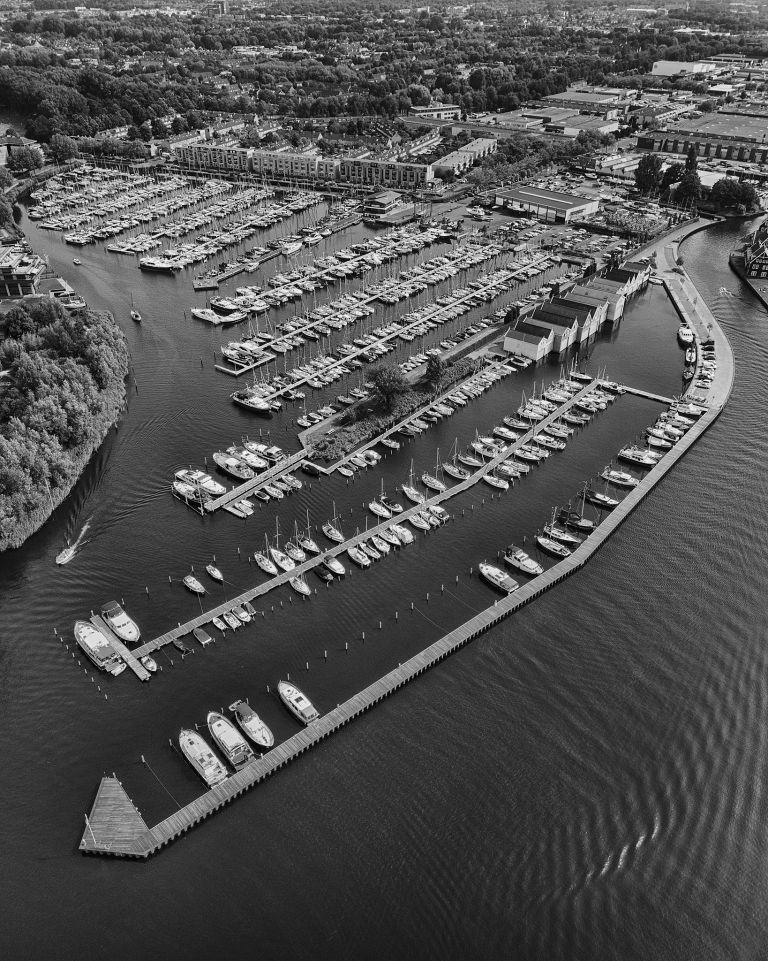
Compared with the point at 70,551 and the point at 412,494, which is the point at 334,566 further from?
the point at 70,551

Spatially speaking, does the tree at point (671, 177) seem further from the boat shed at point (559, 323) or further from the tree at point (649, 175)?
the boat shed at point (559, 323)

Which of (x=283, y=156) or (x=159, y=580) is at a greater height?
(x=283, y=156)

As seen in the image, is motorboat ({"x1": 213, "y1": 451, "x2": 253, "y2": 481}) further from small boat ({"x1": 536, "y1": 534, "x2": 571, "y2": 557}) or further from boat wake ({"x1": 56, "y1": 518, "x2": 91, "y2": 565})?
small boat ({"x1": 536, "y1": 534, "x2": 571, "y2": 557})

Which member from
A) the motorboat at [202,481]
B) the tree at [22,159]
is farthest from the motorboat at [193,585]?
the tree at [22,159]

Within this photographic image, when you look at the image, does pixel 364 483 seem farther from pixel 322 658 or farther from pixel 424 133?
pixel 424 133

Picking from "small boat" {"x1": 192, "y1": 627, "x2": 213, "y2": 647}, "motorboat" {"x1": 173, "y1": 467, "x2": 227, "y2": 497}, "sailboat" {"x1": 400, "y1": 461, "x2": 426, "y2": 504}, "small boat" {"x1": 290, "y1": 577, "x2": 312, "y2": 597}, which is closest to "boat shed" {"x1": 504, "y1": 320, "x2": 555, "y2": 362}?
"sailboat" {"x1": 400, "y1": 461, "x2": 426, "y2": 504}

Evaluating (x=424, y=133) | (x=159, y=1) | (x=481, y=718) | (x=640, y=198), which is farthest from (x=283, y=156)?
(x=159, y=1)
